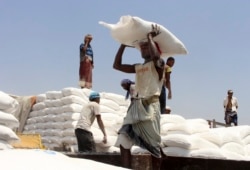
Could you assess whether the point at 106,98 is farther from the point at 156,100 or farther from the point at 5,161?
the point at 5,161

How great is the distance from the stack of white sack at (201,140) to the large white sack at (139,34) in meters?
1.26

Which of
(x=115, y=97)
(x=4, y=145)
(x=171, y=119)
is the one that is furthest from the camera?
(x=115, y=97)

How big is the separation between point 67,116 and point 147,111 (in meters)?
3.43

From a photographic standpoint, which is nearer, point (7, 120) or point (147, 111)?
point (147, 111)

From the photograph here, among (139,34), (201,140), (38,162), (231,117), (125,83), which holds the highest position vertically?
(139,34)

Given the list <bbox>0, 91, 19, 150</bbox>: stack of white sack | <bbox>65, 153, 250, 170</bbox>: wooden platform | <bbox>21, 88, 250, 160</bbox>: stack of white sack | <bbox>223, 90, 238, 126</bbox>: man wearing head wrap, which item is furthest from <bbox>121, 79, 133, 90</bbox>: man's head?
<bbox>223, 90, 238, 126</bbox>: man wearing head wrap

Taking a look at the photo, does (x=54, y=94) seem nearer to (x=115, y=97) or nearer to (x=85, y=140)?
(x=115, y=97)

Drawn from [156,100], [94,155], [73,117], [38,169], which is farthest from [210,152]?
[38,169]

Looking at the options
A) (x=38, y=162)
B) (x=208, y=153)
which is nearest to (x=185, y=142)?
(x=208, y=153)

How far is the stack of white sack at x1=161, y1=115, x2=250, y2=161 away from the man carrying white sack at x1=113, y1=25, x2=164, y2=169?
1.17 metres

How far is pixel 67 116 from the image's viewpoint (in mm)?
6430

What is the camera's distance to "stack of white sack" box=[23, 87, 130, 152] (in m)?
6.16

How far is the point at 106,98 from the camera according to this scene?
702cm

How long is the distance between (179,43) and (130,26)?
403 mm
